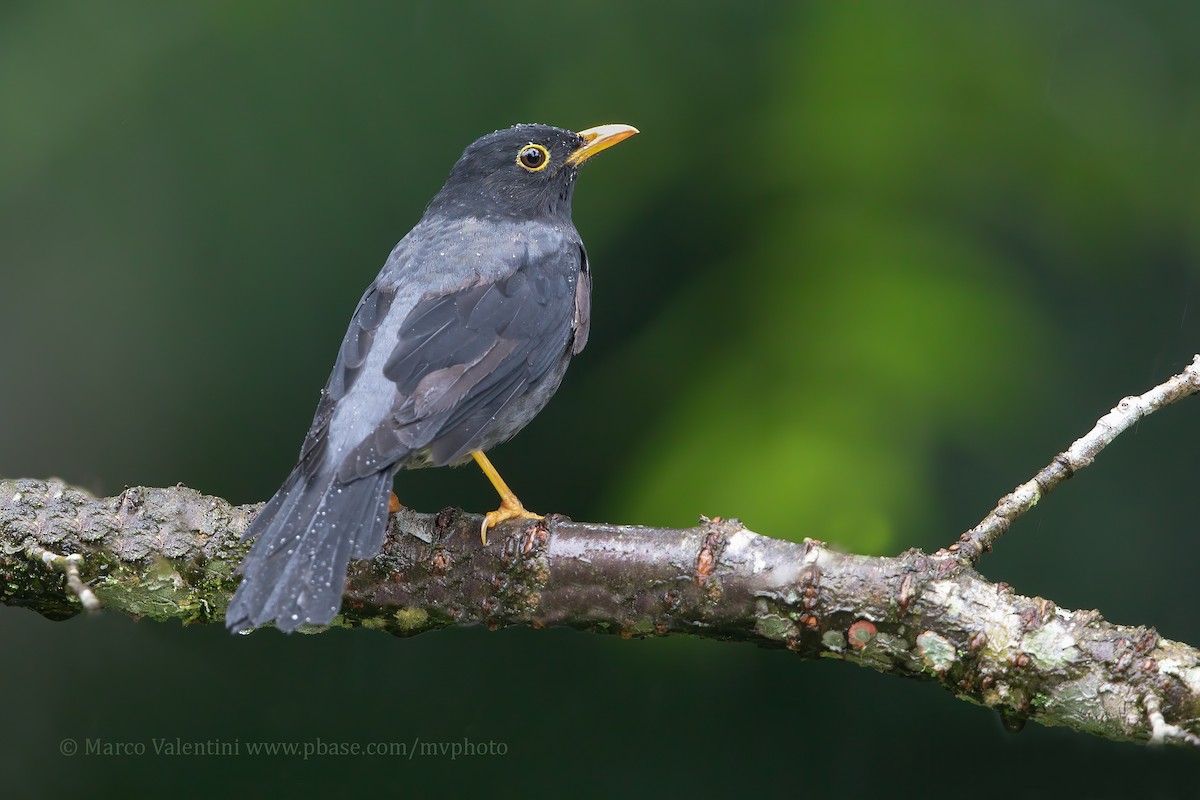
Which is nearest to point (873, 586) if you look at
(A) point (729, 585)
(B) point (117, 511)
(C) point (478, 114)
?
(A) point (729, 585)

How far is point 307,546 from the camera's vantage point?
3.22 meters

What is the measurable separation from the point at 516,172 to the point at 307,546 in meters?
2.23

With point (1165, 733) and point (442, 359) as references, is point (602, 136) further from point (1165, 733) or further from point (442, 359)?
point (1165, 733)

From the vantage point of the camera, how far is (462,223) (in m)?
4.70

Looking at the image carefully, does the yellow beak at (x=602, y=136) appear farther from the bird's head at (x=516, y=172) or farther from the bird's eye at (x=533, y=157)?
the bird's eye at (x=533, y=157)

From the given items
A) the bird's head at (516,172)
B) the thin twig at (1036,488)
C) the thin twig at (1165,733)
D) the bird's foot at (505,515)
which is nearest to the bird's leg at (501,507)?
the bird's foot at (505,515)

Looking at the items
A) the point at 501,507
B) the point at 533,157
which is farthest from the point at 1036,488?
the point at 533,157

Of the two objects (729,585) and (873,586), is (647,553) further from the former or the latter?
(873,586)

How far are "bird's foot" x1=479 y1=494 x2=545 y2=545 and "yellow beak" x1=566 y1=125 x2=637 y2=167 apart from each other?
1487 mm

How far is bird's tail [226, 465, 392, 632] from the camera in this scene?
3.08 metres

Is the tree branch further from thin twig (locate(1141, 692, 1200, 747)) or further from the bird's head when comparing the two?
the bird's head

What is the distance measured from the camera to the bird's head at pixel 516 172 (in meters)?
4.77

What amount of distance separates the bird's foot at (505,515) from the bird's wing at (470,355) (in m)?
0.24

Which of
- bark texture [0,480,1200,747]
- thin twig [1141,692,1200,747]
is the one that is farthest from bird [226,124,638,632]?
thin twig [1141,692,1200,747]
